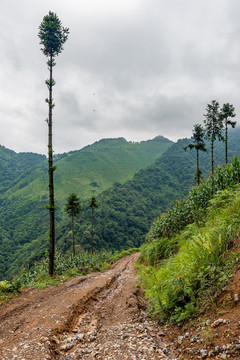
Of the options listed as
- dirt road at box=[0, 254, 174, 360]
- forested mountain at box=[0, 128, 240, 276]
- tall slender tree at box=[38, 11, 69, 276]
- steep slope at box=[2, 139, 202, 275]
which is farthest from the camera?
forested mountain at box=[0, 128, 240, 276]

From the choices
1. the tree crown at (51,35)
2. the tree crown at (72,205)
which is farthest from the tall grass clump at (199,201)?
the tree crown at (72,205)

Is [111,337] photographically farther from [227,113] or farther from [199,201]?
[227,113]

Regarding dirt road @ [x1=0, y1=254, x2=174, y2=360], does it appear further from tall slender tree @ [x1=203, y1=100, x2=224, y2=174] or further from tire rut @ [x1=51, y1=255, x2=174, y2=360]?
tall slender tree @ [x1=203, y1=100, x2=224, y2=174]

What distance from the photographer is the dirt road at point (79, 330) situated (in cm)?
346

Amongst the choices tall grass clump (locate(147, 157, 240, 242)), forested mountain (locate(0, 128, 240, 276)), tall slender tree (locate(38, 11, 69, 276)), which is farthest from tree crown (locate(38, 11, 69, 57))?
forested mountain (locate(0, 128, 240, 276))

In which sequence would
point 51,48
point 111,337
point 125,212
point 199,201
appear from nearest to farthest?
1. point 111,337
2. point 199,201
3. point 51,48
4. point 125,212

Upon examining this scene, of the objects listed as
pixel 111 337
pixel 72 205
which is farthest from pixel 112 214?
pixel 111 337

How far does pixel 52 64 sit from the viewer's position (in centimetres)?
1446

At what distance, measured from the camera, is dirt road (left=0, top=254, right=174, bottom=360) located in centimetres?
346

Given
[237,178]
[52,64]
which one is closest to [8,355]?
[237,178]

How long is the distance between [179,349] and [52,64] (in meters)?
17.0

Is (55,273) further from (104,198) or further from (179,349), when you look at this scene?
(104,198)

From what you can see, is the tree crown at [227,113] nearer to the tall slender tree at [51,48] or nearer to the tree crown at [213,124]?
the tree crown at [213,124]

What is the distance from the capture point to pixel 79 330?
185 inches
